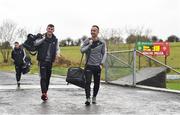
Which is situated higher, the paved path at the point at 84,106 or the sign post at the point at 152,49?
the sign post at the point at 152,49

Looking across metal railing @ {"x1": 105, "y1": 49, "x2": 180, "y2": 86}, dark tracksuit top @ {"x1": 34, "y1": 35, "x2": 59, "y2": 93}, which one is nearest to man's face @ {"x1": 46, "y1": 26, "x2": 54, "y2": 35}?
dark tracksuit top @ {"x1": 34, "y1": 35, "x2": 59, "y2": 93}

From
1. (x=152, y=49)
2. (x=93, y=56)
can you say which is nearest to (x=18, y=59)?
(x=93, y=56)

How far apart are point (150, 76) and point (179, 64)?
40677 millimetres

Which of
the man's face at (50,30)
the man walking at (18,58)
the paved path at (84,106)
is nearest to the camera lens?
the paved path at (84,106)

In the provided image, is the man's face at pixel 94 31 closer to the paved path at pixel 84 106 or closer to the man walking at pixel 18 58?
the paved path at pixel 84 106

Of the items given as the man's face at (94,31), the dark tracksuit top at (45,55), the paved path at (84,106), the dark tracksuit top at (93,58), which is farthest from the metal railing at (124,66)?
the man's face at (94,31)

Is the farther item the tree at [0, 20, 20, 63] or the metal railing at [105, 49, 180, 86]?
the tree at [0, 20, 20, 63]

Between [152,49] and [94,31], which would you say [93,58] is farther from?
[152,49]

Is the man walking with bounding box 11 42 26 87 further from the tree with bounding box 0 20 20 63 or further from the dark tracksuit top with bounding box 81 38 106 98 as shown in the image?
the tree with bounding box 0 20 20 63

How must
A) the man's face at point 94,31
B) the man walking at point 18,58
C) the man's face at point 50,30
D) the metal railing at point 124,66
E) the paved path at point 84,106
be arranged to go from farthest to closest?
1. the metal railing at point 124,66
2. the man walking at point 18,58
3. the man's face at point 50,30
4. the man's face at point 94,31
5. the paved path at point 84,106

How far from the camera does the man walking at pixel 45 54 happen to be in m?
12.0

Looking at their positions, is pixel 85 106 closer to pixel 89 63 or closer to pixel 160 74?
pixel 89 63

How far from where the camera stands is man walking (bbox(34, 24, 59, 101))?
1196cm

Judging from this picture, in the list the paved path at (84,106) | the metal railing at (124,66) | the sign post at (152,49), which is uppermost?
the sign post at (152,49)
